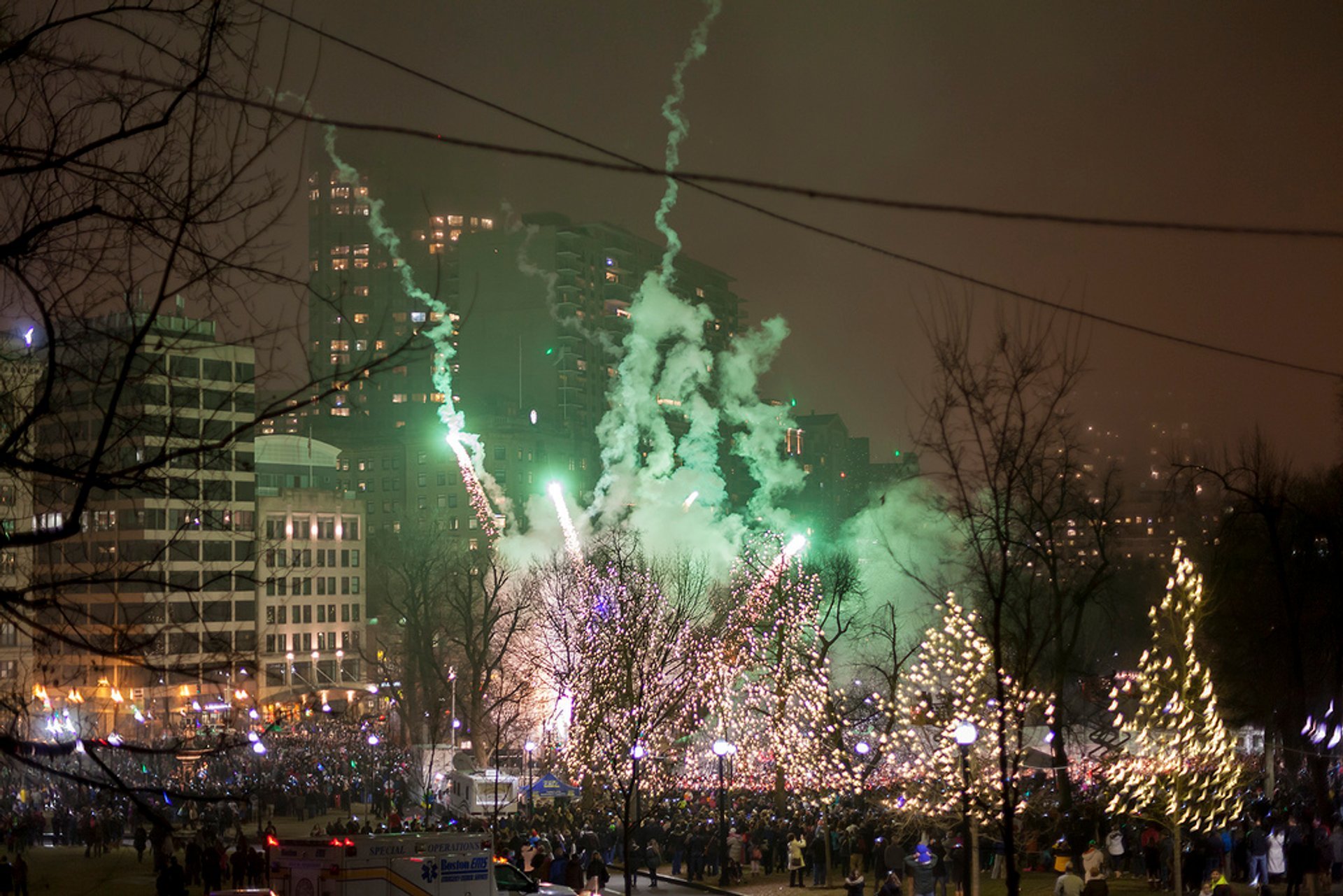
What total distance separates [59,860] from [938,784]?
26016mm

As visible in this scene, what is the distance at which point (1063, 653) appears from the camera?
105 feet

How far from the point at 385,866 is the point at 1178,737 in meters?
13.9

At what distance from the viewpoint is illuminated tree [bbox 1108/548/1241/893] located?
898 inches

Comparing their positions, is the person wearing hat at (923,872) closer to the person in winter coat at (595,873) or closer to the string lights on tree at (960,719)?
the string lights on tree at (960,719)

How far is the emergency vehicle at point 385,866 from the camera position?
17.2m

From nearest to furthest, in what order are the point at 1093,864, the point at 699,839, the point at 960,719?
1. the point at 960,719
2. the point at 1093,864
3. the point at 699,839

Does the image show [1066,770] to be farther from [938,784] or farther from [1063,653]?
[938,784]

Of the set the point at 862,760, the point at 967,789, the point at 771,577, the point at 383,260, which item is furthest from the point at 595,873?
the point at 383,260

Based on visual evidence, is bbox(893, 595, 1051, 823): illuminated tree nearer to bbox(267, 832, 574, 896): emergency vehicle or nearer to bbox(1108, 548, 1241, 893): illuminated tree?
bbox(1108, 548, 1241, 893): illuminated tree

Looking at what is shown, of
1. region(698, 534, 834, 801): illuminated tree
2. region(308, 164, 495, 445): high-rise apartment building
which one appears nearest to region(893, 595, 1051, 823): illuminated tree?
region(698, 534, 834, 801): illuminated tree

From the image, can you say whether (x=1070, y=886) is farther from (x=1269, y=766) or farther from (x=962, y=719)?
(x=1269, y=766)

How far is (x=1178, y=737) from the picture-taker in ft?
76.2

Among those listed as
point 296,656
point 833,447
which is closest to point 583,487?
point 833,447

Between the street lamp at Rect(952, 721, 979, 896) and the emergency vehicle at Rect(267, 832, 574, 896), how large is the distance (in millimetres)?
6572
